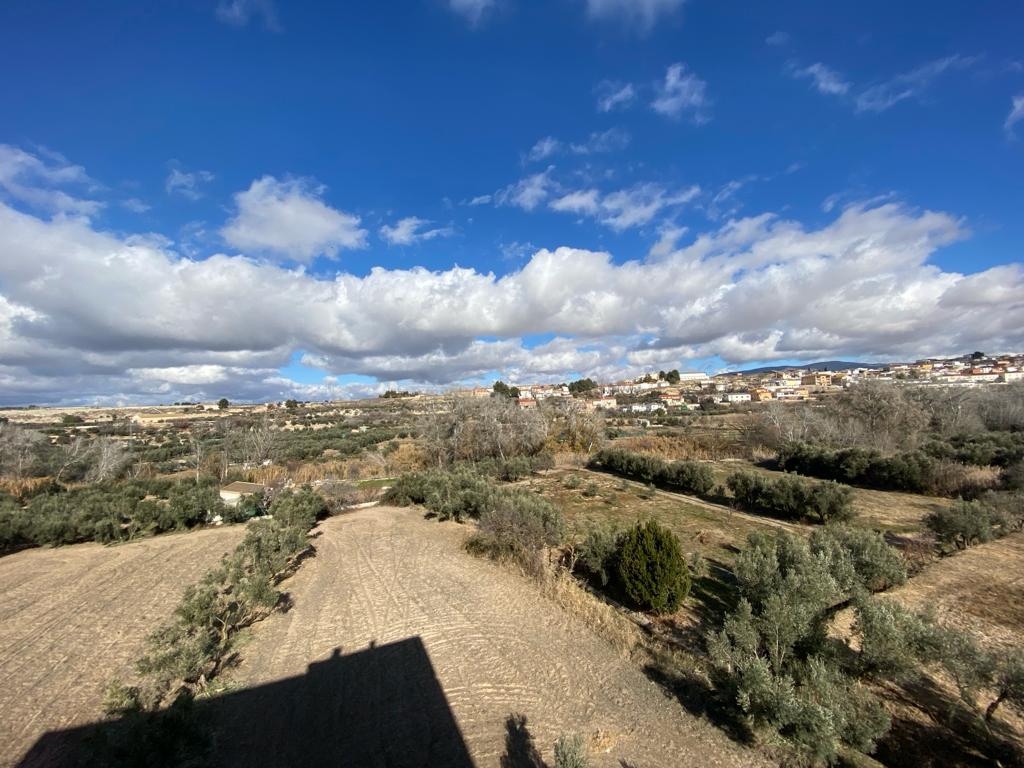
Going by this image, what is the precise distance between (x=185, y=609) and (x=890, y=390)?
33867 millimetres

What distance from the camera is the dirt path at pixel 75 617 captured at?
191 inches

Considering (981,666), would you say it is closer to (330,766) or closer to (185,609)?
(330,766)

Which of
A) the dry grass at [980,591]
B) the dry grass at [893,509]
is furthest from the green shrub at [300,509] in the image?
the dry grass at [893,509]

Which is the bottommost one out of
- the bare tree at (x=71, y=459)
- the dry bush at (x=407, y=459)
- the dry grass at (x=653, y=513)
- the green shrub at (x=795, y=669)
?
the dry grass at (x=653, y=513)

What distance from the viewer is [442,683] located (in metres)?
5.04

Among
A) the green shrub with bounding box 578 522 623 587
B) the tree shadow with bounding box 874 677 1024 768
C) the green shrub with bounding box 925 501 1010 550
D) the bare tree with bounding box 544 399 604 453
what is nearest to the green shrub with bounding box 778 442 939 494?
the green shrub with bounding box 925 501 1010 550

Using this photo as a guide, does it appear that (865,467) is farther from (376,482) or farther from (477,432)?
(376,482)

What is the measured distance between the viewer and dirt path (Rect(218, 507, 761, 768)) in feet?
13.3

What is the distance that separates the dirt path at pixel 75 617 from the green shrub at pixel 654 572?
686cm

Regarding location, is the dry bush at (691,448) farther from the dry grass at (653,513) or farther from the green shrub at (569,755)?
the green shrub at (569,755)

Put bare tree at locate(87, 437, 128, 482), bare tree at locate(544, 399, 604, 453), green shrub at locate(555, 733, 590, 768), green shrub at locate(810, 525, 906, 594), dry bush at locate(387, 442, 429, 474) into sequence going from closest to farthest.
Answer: green shrub at locate(555, 733, 590, 768) → green shrub at locate(810, 525, 906, 594) → bare tree at locate(87, 437, 128, 482) → dry bush at locate(387, 442, 429, 474) → bare tree at locate(544, 399, 604, 453)

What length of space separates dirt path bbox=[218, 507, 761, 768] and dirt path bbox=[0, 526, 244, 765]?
174cm

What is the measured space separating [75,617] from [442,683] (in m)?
6.65

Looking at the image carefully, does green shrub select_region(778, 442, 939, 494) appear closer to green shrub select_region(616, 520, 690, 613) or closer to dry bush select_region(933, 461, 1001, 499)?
dry bush select_region(933, 461, 1001, 499)
